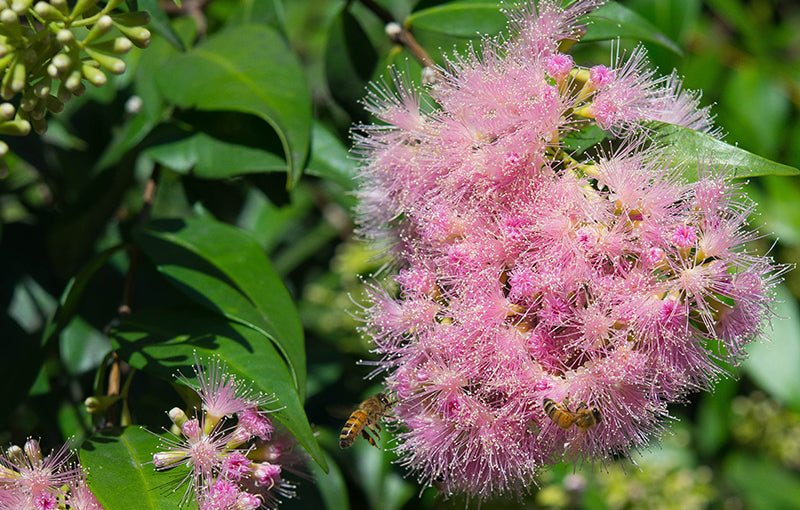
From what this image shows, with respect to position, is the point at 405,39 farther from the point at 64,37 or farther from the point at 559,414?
the point at 559,414

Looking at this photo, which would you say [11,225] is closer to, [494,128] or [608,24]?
[494,128]

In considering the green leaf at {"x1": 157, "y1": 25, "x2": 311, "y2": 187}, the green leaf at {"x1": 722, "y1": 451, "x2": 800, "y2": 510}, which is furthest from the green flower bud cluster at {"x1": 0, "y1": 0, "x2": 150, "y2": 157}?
the green leaf at {"x1": 722, "y1": 451, "x2": 800, "y2": 510}

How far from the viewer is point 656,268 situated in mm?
1292

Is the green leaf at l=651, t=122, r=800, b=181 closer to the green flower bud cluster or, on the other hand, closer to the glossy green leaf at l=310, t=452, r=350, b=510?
the green flower bud cluster

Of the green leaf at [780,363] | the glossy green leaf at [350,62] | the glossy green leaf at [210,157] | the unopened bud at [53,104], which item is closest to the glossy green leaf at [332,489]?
the glossy green leaf at [210,157]

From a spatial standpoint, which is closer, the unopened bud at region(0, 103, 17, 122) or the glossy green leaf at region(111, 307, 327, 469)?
the unopened bud at region(0, 103, 17, 122)

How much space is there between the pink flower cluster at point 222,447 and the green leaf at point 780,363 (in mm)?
1851

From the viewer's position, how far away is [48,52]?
1.27 m

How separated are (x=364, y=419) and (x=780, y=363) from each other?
1.73m

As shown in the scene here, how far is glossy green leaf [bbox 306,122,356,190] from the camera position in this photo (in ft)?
6.05

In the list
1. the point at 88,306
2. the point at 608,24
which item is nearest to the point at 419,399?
the point at 608,24

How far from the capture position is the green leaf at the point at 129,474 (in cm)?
126

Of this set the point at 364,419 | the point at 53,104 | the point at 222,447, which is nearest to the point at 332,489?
the point at 364,419

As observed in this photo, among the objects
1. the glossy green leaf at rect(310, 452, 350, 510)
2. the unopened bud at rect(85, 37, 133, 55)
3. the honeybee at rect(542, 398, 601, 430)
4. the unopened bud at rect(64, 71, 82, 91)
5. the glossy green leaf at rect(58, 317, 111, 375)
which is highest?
the unopened bud at rect(85, 37, 133, 55)
